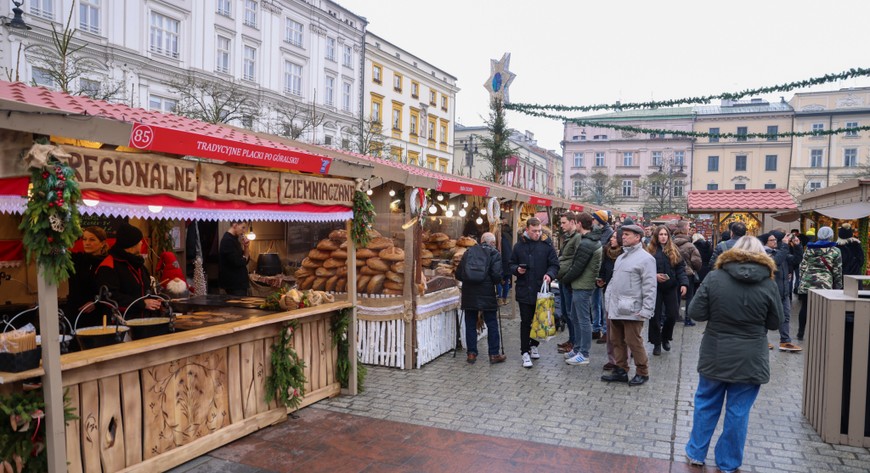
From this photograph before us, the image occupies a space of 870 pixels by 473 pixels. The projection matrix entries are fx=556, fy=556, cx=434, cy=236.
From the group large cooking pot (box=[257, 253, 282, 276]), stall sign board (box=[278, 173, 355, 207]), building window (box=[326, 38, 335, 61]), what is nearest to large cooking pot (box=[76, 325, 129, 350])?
stall sign board (box=[278, 173, 355, 207])

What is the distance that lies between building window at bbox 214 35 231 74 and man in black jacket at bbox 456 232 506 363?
2319 cm

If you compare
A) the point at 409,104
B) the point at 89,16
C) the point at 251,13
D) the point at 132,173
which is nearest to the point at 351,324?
the point at 132,173

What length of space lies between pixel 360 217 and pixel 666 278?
4.27 meters

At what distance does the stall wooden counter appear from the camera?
144 inches

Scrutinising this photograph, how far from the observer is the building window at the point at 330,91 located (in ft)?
112

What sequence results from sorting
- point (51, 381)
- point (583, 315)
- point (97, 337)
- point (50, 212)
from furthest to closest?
point (583, 315) → point (97, 337) → point (51, 381) → point (50, 212)

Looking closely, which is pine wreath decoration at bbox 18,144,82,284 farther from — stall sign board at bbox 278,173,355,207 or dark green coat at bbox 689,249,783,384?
dark green coat at bbox 689,249,783,384

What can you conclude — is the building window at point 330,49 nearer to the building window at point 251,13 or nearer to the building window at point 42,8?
the building window at point 251,13

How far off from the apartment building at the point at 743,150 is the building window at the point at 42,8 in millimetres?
54627

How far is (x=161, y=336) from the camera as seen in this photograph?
14.2 ft

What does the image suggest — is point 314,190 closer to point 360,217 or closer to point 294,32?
point 360,217

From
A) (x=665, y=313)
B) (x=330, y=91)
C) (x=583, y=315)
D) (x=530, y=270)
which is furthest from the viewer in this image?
(x=330, y=91)

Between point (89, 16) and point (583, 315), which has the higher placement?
point (89, 16)

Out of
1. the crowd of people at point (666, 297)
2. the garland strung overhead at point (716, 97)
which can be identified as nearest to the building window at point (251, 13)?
the garland strung overhead at point (716, 97)
